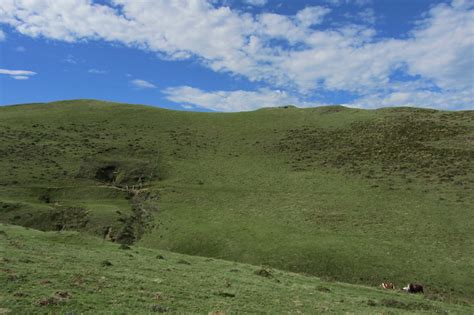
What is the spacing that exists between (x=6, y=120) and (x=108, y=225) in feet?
168

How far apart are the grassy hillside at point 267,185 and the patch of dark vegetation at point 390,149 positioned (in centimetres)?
29

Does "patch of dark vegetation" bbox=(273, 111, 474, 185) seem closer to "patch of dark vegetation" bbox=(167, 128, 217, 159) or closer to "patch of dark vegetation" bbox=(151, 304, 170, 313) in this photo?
"patch of dark vegetation" bbox=(167, 128, 217, 159)

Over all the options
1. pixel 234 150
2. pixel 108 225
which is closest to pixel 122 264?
pixel 108 225

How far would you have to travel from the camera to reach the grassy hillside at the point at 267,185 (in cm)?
3550

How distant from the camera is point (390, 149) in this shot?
66750 mm

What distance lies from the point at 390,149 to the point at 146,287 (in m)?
58.6

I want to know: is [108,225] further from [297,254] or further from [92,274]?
[92,274]

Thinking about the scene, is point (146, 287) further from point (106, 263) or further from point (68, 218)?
point (68, 218)

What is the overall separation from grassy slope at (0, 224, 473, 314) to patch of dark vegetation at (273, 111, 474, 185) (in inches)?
1411

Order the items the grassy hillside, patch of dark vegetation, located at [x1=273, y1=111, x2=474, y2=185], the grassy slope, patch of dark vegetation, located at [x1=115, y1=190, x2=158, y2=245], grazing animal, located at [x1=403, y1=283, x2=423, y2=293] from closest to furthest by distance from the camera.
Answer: the grassy slope
grazing animal, located at [x1=403, y1=283, x2=423, y2=293]
the grassy hillside
patch of dark vegetation, located at [x1=115, y1=190, x2=158, y2=245]
patch of dark vegetation, located at [x1=273, y1=111, x2=474, y2=185]

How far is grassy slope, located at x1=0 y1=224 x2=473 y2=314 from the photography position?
13.4 metres

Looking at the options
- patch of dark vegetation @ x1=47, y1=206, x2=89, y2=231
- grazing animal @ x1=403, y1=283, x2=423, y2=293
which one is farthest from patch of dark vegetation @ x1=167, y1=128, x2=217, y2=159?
grazing animal @ x1=403, y1=283, x2=423, y2=293

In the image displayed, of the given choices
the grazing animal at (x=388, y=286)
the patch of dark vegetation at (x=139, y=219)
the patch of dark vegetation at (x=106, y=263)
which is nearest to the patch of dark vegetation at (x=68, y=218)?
the patch of dark vegetation at (x=139, y=219)

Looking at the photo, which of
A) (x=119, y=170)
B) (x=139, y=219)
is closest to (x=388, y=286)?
(x=139, y=219)
